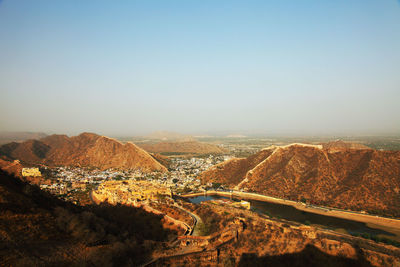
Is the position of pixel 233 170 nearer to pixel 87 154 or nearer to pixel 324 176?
pixel 324 176

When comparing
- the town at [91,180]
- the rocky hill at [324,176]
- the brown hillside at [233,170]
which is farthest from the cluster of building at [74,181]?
the rocky hill at [324,176]

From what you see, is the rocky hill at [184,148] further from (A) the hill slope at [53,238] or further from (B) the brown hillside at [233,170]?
(A) the hill slope at [53,238]

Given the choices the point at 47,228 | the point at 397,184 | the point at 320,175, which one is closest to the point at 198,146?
the point at 320,175

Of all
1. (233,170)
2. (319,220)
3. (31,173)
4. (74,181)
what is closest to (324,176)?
(319,220)

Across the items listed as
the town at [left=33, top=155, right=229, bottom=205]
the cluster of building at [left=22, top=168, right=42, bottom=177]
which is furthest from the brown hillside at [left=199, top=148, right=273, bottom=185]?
the cluster of building at [left=22, top=168, right=42, bottom=177]

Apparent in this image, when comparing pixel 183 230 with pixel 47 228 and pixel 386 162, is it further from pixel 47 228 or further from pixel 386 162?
pixel 386 162

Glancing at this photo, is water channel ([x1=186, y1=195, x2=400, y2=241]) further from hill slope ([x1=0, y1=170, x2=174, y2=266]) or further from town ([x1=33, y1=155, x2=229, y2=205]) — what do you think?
hill slope ([x1=0, y1=170, x2=174, y2=266])
